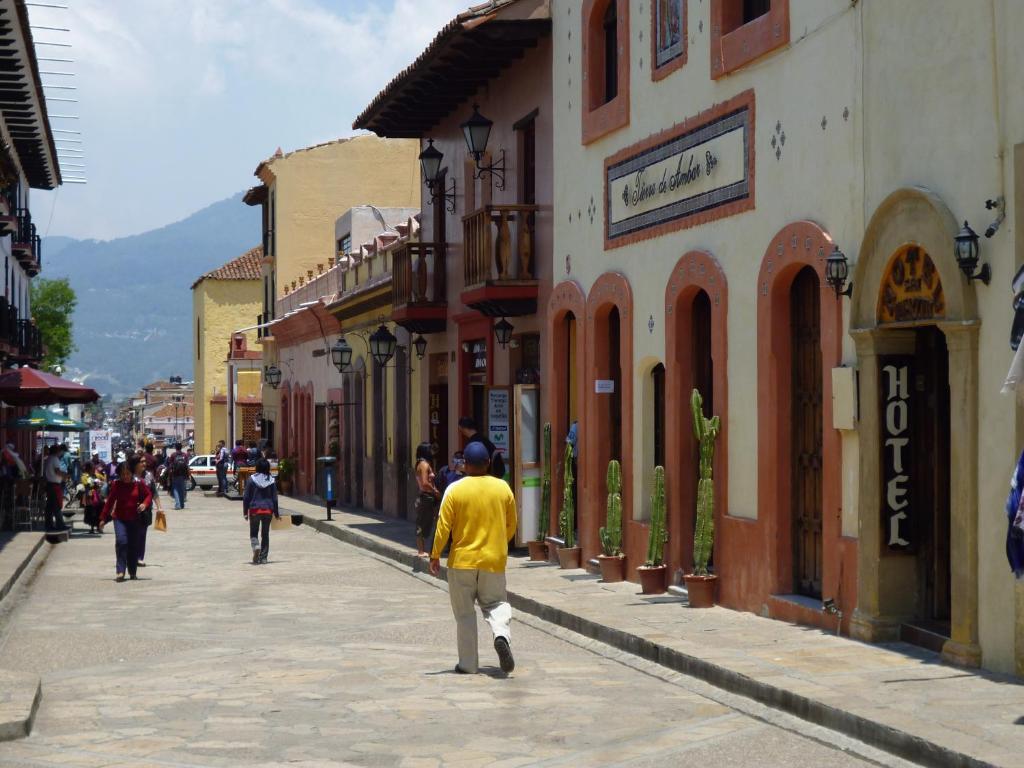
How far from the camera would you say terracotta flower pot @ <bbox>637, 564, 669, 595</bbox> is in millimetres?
16125

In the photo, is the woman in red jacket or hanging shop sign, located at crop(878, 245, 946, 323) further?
the woman in red jacket

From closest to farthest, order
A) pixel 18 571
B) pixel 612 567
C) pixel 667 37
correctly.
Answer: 1. pixel 667 37
2. pixel 612 567
3. pixel 18 571

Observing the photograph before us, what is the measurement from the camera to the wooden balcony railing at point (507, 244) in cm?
2131

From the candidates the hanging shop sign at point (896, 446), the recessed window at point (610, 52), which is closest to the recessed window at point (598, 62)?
the recessed window at point (610, 52)

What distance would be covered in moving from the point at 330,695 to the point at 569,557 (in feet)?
29.2

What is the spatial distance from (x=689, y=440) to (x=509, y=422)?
21.8ft

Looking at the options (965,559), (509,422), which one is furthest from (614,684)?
(509,422)

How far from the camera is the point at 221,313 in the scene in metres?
71.4

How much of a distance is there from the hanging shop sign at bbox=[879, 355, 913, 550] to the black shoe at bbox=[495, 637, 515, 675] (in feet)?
9.54

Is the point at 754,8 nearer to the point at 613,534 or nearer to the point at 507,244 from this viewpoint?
the point at 613,534

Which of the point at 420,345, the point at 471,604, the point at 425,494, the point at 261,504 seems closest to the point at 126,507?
the point at 261,504

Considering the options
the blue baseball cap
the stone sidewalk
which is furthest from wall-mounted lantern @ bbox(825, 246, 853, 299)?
the blue baseball cap

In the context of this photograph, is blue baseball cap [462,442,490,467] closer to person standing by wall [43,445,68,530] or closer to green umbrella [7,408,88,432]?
person standing by wall [43,445,68,530]

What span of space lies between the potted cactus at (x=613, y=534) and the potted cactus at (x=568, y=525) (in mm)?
1545
